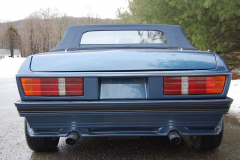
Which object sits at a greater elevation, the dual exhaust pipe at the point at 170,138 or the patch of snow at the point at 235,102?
the dual exhaust pipe at the point at 170,138

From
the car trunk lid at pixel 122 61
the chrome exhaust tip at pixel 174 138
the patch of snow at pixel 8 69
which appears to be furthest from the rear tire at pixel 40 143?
the patch of snow at pixel 8 69

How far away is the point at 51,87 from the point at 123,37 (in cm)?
151

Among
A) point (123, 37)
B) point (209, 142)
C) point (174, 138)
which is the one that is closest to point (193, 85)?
point (174, 138)

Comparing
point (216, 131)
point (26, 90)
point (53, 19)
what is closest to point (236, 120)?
point (216, 131)

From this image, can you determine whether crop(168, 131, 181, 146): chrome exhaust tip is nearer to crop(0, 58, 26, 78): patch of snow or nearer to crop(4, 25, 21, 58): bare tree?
crop(0, 58, 26, 78): patch of snow

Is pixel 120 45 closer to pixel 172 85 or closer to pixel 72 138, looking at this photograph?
pixel 172 85

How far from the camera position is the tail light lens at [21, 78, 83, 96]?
200 cm

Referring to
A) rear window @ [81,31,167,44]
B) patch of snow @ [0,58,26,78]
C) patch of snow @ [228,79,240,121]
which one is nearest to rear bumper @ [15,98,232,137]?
rear window @ [81,31,167,44]

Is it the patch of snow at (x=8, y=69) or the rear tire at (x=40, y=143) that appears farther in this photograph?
the patch of snow at (x=8, y=69)

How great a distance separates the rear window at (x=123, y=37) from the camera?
3.11 m

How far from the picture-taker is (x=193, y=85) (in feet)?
6.57

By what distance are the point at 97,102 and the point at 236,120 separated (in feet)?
10.3

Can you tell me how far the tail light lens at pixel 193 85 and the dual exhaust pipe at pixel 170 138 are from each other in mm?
383

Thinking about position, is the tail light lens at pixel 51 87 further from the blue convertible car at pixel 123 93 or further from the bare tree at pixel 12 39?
the bare tree at pixel 12 39
